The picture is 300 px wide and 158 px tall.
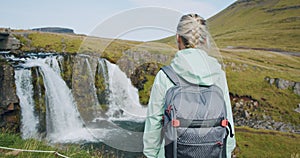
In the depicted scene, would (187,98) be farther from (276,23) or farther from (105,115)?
(276,23)

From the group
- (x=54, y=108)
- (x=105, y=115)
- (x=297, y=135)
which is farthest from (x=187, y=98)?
(x=297, y=135)

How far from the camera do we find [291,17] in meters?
135

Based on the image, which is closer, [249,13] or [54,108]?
[54,108]

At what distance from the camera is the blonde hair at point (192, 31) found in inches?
114

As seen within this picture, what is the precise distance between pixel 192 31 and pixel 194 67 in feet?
1.28

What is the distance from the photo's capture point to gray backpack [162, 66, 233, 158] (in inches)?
109

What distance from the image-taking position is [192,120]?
278cm

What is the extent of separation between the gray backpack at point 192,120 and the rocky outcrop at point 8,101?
1881 centimetres

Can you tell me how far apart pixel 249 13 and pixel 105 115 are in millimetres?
163912

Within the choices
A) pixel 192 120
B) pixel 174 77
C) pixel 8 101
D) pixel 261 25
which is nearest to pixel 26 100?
pixel 8 101

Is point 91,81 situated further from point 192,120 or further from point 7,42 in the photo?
point 192,120

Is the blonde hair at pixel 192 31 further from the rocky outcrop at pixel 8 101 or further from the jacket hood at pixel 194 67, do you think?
the rocky outcrop at pixel 8 101

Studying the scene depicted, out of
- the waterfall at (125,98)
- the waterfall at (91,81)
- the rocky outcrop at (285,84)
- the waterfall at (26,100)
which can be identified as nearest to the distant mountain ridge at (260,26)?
the rocky outcrop at (285,84)

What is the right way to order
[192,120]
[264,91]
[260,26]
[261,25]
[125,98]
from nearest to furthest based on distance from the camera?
1. [192,120]
2. [125,98]
3. [264,91]
4. [260,26]
5. [261,25]
